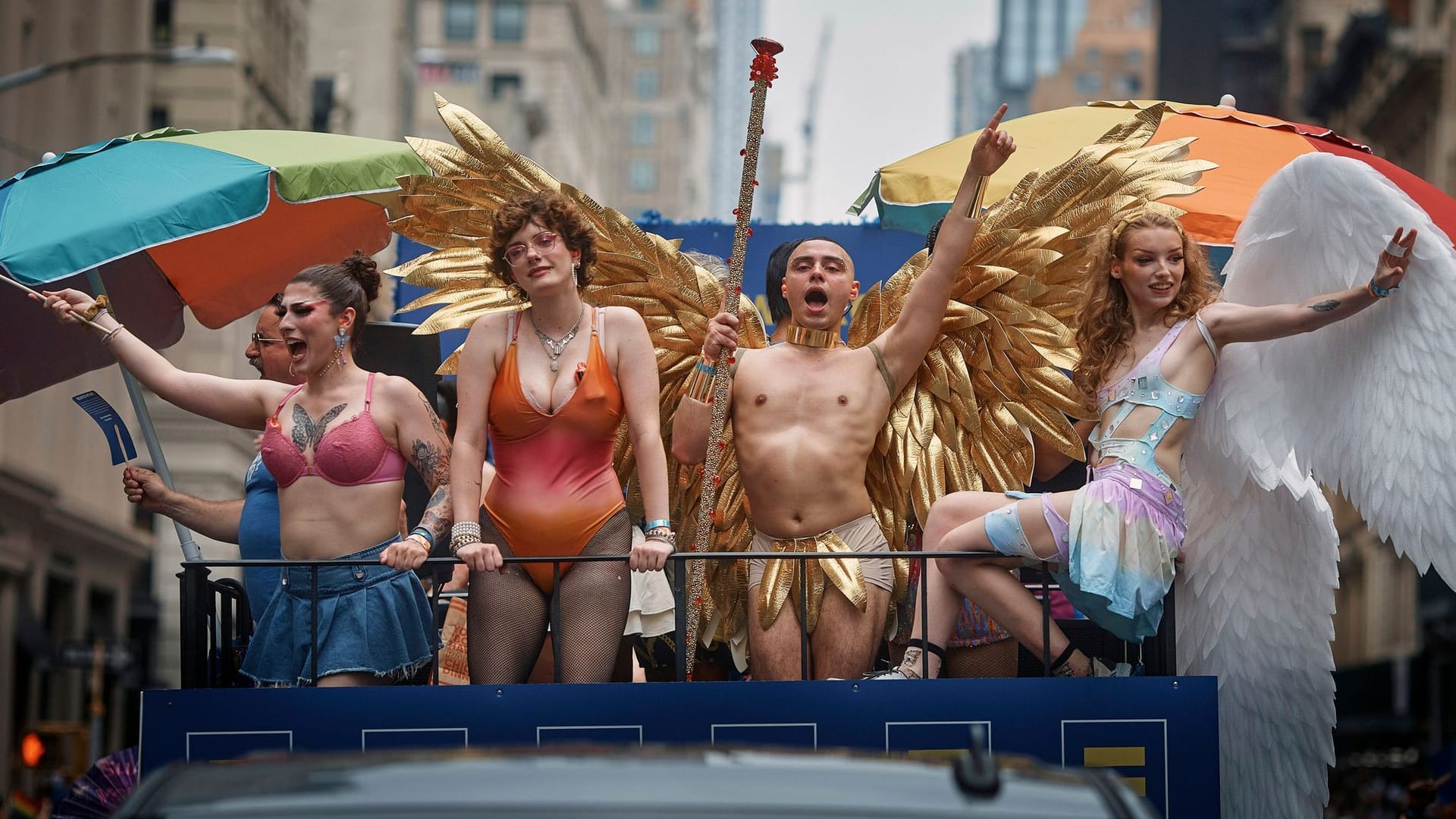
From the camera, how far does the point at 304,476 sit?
239 inches

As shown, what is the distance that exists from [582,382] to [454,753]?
2.97 m

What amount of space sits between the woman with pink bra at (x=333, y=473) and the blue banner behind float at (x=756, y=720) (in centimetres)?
33

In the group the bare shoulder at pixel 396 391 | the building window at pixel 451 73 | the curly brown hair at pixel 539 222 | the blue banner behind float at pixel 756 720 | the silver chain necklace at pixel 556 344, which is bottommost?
the blue banner behind float at pixel 756 720

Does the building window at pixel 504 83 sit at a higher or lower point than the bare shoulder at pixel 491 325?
higher

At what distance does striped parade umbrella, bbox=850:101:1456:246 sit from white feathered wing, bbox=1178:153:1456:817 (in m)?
2.23

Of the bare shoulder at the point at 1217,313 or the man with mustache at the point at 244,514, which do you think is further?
the man with mustache at the point at 244,514

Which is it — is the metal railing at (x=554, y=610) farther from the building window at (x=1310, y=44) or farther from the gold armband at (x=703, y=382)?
the building window at (x=1310, y=44)

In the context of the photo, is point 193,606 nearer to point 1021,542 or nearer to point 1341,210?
point 1021,542

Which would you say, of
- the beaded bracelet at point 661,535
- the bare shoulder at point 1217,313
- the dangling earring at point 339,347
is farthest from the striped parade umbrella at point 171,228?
the bare shoulder at point 1217,313

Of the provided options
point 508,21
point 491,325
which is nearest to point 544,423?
point 491,325

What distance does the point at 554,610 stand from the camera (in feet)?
18.7

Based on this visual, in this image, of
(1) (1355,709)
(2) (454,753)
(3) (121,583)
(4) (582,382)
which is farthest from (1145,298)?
(1) (1355,709)

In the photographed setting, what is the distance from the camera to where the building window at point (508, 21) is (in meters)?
85.0

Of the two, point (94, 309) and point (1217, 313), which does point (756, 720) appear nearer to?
point (1217, 313)
